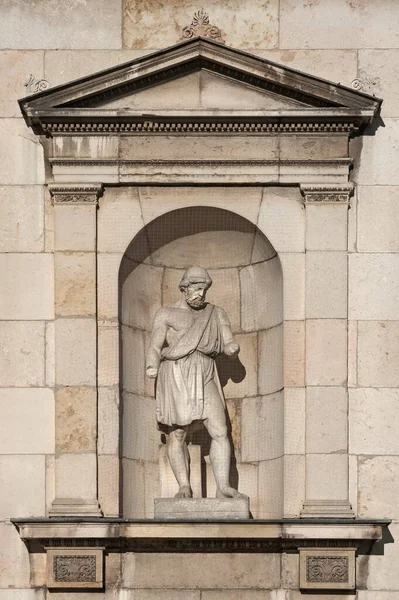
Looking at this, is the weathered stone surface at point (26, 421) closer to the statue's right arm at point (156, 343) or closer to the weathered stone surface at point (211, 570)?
the statue's right arm at point (156, 343)

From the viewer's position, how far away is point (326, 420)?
2300 cm

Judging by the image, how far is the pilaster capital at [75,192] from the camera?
23203mm

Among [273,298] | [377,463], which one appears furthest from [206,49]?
[377,463]

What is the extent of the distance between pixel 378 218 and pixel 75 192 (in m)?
2.96

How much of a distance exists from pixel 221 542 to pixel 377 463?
1.71 metres

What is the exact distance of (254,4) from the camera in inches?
930

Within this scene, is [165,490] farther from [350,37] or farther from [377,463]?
[350,37]

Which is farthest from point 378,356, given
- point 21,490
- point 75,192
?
point 21,490

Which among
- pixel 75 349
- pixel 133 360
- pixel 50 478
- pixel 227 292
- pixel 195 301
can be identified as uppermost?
pixel 227 292

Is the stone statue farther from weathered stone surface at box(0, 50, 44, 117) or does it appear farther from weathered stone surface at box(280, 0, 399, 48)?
weathered stone surface at box(280, 0, 399, 48)

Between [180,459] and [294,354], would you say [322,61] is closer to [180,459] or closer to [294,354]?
[294,354]

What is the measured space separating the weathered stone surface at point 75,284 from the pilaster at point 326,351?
209 cm

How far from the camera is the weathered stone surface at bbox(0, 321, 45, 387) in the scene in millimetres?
23125

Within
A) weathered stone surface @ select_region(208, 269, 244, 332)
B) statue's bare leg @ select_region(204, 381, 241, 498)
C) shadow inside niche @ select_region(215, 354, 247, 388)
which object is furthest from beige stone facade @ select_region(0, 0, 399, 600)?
statue's bare leg @ select_region(204, 381, 241, 498)
